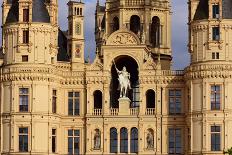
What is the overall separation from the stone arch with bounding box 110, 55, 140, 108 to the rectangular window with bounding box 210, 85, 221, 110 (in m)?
10.5

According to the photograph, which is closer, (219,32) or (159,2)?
(219,32)

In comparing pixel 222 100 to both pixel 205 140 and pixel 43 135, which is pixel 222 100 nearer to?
pixel 205 140

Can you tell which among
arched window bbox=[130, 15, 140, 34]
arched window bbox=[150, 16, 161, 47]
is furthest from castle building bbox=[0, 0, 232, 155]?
arched window bbox=[150, 16, 161, 47]

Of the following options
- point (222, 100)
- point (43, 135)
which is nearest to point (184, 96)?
point (222, 100)

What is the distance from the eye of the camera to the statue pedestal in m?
130

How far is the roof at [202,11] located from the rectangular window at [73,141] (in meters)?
18.4

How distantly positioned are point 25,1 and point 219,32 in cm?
2121

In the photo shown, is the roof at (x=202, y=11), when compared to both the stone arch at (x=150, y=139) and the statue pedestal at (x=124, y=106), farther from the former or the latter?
the stone arch at (x=150, y=139)

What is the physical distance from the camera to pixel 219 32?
12512 cm

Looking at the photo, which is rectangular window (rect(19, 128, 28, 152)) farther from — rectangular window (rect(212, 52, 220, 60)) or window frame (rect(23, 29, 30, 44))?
rectangular window (rect(212, 52, 220, 60))

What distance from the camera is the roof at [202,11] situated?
414 feet

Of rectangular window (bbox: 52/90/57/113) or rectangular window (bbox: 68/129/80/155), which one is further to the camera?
rectangular window (bbox: 68/129/80/155)

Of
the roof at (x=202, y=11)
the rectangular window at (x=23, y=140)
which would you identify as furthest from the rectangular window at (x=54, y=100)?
the roof at (x=202, y=11)

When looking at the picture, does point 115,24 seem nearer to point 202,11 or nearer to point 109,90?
point 109,90
